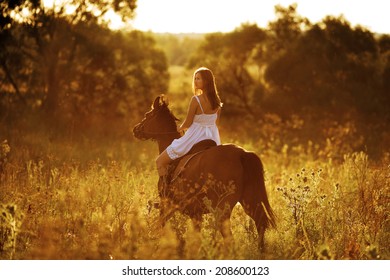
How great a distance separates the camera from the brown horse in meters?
6.86

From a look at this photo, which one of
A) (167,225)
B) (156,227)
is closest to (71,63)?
(156,227)

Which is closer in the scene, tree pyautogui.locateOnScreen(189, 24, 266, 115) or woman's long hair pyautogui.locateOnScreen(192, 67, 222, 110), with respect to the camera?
woman's long hair pyautogui.locateOnScreen(192, 67, 222, 110)

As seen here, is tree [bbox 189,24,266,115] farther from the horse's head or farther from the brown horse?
the brown horse

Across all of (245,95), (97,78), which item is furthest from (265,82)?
(97,78)

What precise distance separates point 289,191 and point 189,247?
2.14 m

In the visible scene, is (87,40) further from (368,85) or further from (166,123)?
(166,123)

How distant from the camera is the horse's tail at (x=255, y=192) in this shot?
6977 millimetres

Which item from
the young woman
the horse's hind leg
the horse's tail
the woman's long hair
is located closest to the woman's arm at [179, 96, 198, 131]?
the young woman

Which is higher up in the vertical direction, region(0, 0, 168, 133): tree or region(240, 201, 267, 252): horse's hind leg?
region(0, 0, 168, 133): tree

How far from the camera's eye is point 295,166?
Result: 14156 mm

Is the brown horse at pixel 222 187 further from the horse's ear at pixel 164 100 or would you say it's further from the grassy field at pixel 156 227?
the horse's ear at pixel 164 100

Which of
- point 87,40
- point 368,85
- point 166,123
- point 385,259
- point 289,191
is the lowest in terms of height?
→ point 385,259

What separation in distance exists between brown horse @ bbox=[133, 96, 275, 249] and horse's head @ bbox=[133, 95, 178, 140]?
611mm

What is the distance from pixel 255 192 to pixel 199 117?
49.8 inches
